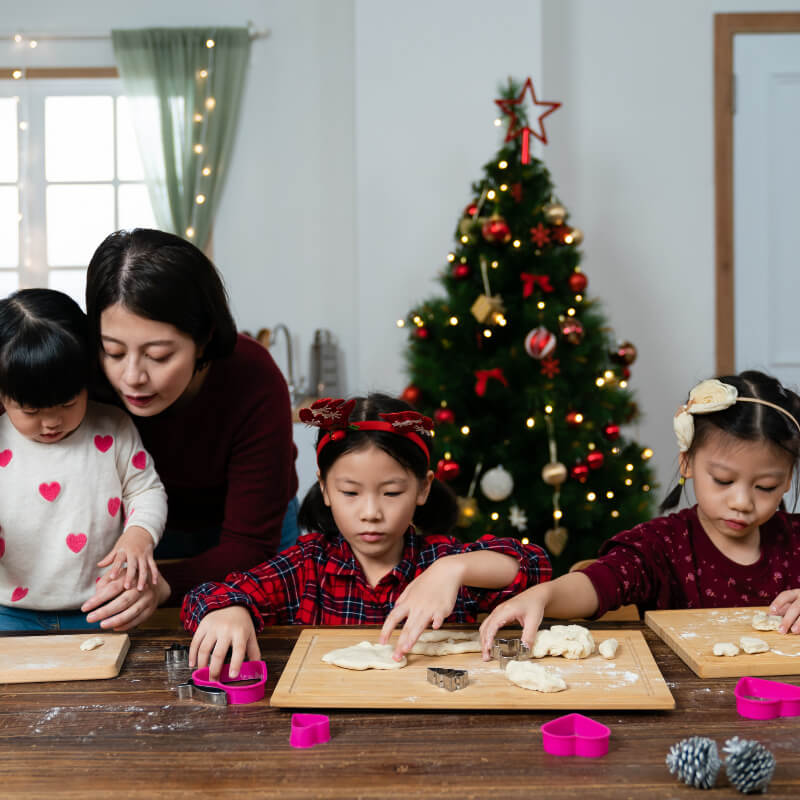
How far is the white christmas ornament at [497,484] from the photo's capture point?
10.1ft

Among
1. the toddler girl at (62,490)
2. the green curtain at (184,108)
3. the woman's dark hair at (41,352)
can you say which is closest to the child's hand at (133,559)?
the toddler girl at (62,490)

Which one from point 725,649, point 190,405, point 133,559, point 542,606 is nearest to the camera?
point 725,649

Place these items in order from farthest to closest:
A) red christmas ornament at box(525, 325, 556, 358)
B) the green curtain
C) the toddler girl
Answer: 1. the green curtain
2. red christmas ornament at box(525, 325, 556, 358)
3. the toddler girl

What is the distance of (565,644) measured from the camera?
3.76 ft

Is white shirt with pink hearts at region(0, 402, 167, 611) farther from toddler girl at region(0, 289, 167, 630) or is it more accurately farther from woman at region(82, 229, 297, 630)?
woman at region(82, 229, 297, 630)

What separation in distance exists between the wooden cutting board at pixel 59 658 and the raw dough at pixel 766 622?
840 mm

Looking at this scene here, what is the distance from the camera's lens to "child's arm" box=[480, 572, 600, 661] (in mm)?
1171

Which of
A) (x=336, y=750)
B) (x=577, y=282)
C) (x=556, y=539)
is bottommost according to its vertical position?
(x=556, y=539)

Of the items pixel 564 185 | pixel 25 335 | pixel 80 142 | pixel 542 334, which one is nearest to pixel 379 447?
pixel 25 335

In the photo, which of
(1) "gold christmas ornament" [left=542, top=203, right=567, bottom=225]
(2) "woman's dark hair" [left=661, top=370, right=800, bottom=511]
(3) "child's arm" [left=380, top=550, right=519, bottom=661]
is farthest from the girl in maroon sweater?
(1) "gold christmas ornament" [left=542, top=203, right=567, bottom=225]

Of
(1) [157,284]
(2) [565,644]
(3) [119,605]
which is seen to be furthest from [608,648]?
(1) [157,284]

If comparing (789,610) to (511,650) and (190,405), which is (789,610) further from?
(190,405)

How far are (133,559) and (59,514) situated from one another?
0.24m

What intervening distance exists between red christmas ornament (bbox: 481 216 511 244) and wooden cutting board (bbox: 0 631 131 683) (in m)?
2.12
